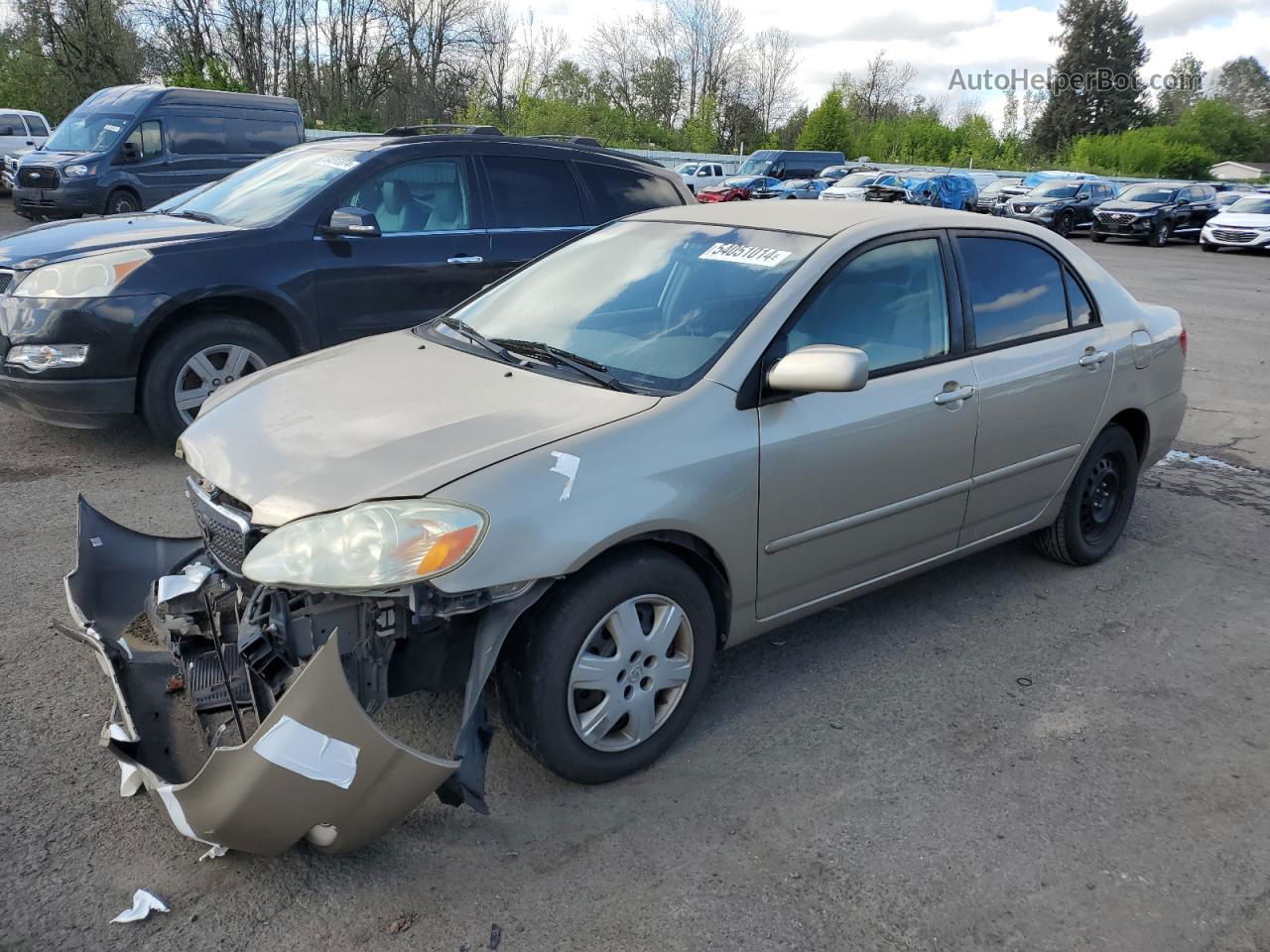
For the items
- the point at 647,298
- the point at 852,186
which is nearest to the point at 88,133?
the point at 647,298

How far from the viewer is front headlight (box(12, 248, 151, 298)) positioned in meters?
5.36

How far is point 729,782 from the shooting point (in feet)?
10.1

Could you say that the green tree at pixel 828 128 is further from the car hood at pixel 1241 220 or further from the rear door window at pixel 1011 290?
the rear door window at pixel 1011 290

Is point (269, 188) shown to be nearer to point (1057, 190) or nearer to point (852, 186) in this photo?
point (852, 186)

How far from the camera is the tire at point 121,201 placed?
15.8 m

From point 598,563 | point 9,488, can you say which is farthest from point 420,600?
point 9,488

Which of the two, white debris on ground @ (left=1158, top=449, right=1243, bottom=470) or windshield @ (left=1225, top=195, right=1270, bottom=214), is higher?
windshield @ (left=1225, top=195, right=1270, bottom=214)

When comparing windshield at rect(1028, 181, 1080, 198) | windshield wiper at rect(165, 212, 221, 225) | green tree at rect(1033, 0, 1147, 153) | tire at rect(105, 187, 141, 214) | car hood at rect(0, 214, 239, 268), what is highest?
green tree at rect(1033, 0, 1147, 153)

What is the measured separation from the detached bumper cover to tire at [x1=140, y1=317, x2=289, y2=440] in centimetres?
303

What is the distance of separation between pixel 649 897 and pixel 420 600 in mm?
946

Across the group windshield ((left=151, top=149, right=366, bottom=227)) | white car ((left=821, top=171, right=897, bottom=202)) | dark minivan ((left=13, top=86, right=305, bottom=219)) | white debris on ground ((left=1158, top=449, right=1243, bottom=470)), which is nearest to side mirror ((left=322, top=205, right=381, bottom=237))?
windshield ((left=151, top=149, right=366, bottom=227))

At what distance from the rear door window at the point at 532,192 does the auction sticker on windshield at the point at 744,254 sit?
3.19m

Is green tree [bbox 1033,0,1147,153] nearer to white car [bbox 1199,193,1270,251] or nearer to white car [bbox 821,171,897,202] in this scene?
white car [bbox 821,171,897,202]

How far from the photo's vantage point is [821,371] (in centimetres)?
307
